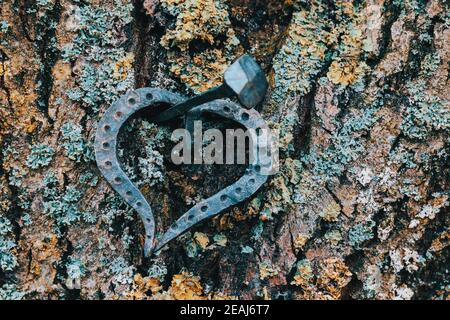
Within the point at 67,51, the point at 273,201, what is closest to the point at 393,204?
the point at 273,201

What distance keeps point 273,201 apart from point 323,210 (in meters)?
0.17

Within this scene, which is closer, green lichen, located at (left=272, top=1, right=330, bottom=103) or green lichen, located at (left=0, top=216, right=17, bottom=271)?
green lichen, located at (left=0, top=216, right=17, bottom=271)

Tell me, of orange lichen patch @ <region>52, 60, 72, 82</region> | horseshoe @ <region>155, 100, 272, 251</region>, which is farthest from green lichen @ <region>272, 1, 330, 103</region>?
orange lichen patch @ <region>52, 60, 72, 82</region>

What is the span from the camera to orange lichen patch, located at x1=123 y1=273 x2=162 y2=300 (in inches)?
82.3

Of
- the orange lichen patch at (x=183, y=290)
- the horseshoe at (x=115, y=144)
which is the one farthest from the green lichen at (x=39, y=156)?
the orange lichen patch at (x=183, y=290)

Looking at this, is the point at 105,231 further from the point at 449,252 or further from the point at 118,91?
the point at 449,252

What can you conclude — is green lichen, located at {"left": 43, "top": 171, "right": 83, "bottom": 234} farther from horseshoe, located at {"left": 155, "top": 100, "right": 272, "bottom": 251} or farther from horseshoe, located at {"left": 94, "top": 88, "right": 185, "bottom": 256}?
horseshoe, located at {"left": 155, "top": 100, "right": 272, "bottom": 251}

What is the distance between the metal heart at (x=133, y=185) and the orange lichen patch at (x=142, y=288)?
0.10 meters

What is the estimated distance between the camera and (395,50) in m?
2.11

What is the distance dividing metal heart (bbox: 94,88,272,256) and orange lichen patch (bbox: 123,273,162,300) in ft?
0.34

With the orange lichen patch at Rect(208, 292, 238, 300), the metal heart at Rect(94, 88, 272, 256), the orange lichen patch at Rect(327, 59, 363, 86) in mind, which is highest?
the orange lichen patch at Rect(327, 59, 363, 86)

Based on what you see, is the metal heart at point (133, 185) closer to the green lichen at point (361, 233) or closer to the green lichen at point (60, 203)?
the green lichen at point (60, 203)

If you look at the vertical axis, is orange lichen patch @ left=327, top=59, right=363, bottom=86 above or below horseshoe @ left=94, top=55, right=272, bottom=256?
above

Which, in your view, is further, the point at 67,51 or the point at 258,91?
the point at 67,51
